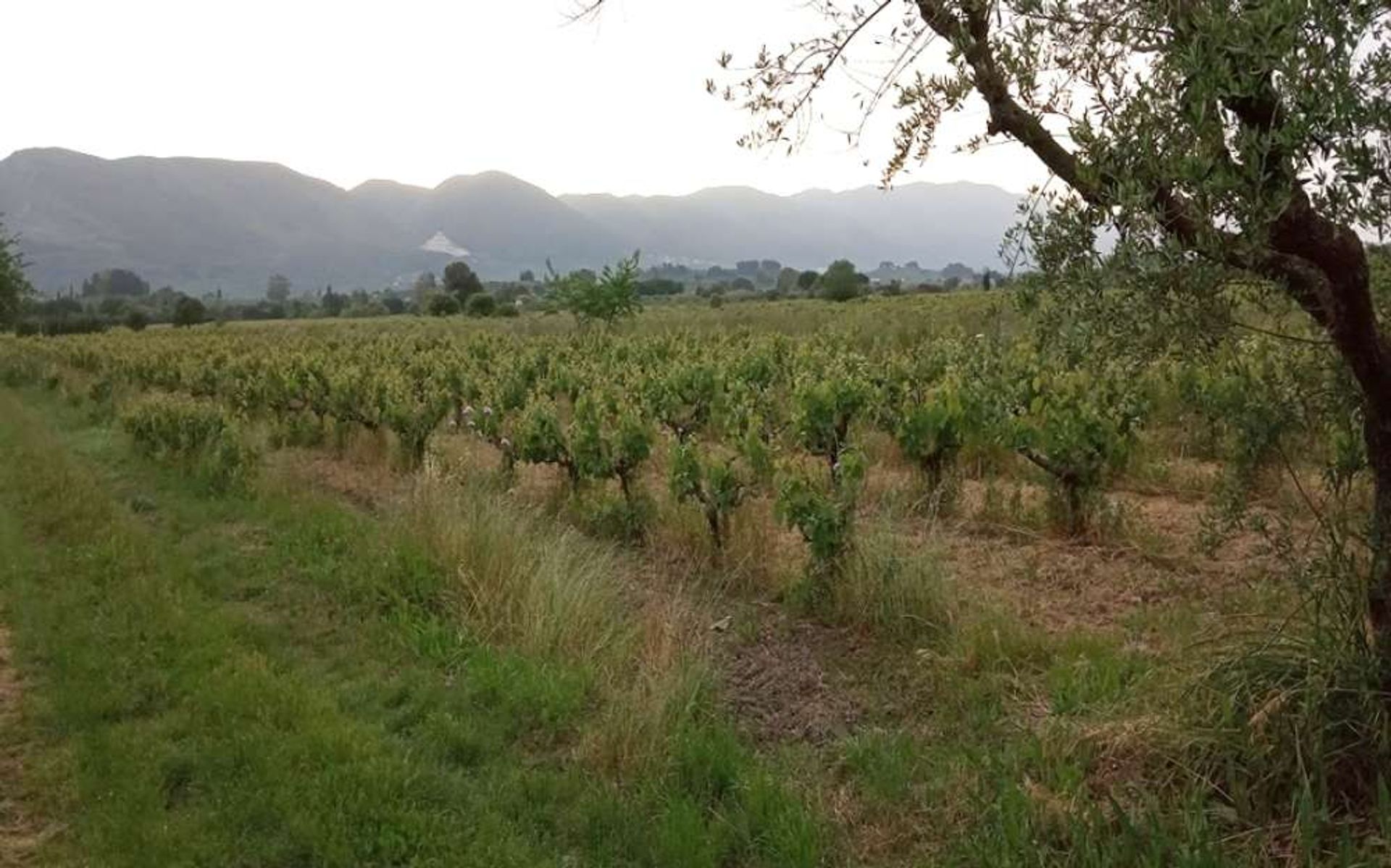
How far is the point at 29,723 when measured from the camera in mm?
5074

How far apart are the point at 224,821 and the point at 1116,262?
4.03 metres

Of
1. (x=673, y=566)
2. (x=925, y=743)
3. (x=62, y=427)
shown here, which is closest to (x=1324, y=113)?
(x=925, y=743)

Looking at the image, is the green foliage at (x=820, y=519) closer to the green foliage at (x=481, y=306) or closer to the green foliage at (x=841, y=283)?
the green foliage at (x=841, y=283)

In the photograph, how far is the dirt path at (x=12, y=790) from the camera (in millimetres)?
3914

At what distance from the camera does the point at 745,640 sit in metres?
5.67

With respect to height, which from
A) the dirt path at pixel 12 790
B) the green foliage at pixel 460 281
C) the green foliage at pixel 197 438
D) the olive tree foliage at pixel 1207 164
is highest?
the green foliage at pixel 460 281

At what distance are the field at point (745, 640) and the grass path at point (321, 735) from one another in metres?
0.02

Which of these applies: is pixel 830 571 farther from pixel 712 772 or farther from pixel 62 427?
pixel 62 427

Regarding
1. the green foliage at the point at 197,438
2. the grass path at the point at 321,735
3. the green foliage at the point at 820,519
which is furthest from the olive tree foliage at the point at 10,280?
the green foliage at the point at 820,519

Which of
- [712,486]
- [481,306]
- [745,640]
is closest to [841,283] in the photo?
[481,306]

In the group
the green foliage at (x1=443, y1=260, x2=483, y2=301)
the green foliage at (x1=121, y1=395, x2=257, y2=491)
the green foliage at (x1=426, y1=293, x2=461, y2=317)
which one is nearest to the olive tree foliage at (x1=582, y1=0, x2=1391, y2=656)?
the green foliage at (x1=121, y1=395, x2=257, y2=491)

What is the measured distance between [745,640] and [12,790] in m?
3.71

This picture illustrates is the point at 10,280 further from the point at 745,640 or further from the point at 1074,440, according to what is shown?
the point at 1074,440

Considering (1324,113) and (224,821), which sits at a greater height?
(1324,113)
